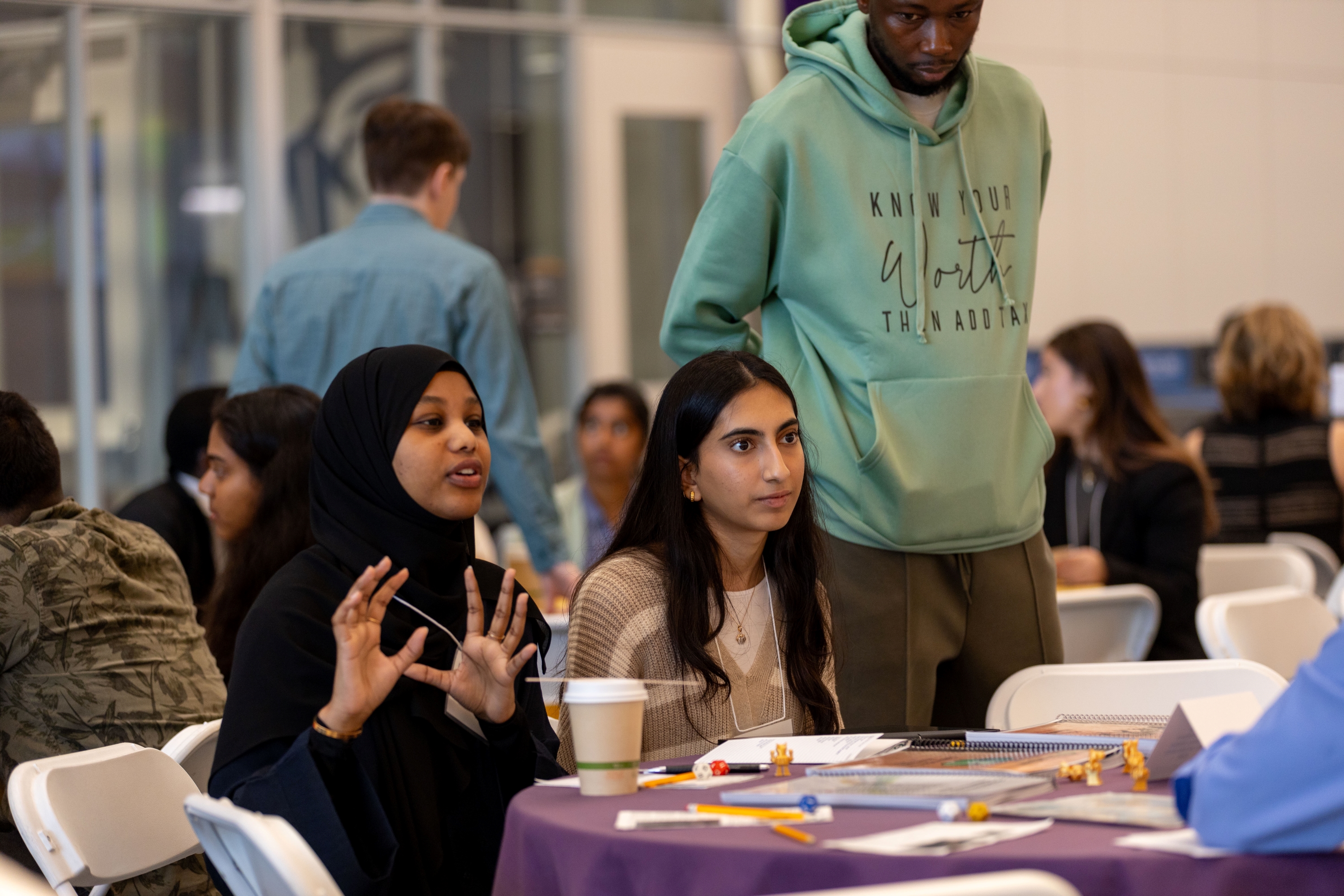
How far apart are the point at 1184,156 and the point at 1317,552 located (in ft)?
12.3

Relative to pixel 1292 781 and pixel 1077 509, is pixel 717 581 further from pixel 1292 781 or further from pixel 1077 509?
pixel 1077 509

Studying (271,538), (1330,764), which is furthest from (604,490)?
(1330,764)

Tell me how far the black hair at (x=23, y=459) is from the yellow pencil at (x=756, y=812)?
1.63 meters

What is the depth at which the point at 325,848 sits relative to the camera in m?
1.95

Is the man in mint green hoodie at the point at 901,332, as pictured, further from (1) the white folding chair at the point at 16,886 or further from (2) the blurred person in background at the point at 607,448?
(2) the blurred person in background at the point at 607,448

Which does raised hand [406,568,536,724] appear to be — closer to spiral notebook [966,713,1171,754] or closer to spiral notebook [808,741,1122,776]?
spiral notebook [808,741,1122,776]

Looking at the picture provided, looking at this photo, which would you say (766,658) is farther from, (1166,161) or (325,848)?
(1166,161)

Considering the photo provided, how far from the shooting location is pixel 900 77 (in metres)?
2.60

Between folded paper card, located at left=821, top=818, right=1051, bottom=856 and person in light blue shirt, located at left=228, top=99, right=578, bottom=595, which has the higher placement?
person in light blue shirt, located at left=228, top=99, right=578, bottom=595

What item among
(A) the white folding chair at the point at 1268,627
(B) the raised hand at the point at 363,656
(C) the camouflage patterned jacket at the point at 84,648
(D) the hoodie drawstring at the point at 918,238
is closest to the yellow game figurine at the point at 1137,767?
(B) the raised hand at the point at 363,656

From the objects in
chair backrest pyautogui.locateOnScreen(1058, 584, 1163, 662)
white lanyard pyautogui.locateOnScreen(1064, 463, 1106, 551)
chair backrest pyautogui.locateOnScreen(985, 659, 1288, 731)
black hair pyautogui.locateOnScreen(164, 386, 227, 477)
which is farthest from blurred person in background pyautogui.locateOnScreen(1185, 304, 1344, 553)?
black hair pyautogui.locateOnScreen(164, 386, 227, 477)

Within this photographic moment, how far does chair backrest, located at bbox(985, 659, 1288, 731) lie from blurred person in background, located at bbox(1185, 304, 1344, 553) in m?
2.98

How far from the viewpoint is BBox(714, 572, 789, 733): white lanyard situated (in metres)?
2.28

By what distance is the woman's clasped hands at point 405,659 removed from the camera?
190 cm
